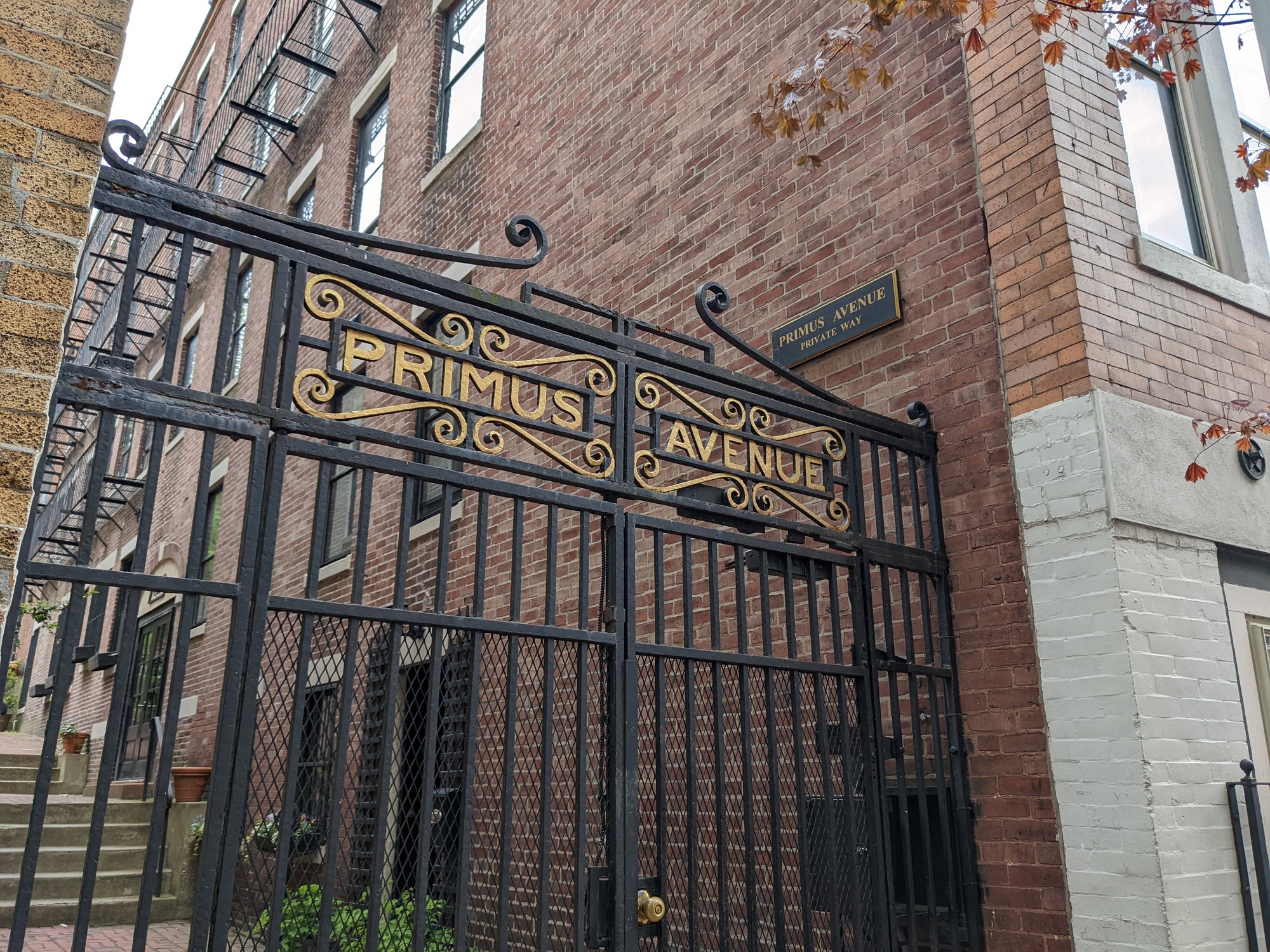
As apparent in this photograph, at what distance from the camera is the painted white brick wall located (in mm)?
4145

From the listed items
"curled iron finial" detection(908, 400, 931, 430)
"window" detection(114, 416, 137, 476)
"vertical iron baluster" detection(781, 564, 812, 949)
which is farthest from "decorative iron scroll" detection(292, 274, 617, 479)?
"window" detection(114, 416, 137, 476)

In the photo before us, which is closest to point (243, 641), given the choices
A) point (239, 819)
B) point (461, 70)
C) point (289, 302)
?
point (239, 819)

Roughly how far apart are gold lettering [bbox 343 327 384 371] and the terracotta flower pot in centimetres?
817

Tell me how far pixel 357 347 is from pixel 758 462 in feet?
6.27

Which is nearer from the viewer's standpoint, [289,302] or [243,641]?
[243,641]

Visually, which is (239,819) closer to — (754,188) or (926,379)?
(926,379)

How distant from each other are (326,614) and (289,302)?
107 centimetres

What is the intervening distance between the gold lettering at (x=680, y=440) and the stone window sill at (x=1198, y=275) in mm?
2570

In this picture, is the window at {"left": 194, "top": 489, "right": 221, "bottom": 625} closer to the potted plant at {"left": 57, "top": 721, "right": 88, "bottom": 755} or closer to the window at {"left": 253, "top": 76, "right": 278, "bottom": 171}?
the potted plant at {"left": 57, "top": 721, "right": 88, "bottom": 755}

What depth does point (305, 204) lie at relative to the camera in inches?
561

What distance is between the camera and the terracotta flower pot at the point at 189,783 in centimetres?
1033

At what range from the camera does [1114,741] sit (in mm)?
4273

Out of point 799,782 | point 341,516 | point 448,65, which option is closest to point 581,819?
point 799,782

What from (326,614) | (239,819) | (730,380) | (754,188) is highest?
(754,188)
